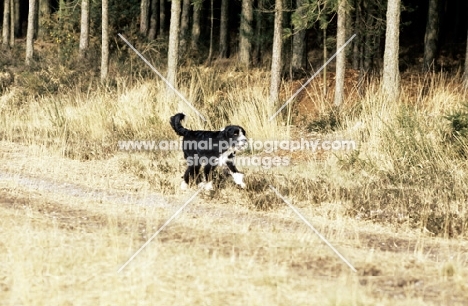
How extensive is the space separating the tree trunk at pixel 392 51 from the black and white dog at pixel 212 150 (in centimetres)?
558

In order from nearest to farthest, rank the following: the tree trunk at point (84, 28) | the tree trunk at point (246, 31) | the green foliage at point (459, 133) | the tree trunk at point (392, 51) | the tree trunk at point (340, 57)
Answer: the green foliage at point (459, 133) → the tree trunk at point (392, 51) → the tree trunk at point (340, 57) → the tree trunk at point (84, 28) → the tree trunk at point (246, 31)

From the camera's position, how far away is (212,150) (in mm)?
10195

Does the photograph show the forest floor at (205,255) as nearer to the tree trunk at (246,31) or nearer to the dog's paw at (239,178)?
the dog's paw at (239,178)

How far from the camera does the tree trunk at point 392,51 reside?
14.6m

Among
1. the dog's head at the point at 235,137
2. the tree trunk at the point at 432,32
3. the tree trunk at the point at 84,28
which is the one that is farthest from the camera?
the tree trunk at the point at 432,32

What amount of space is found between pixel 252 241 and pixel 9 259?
241 centimetres

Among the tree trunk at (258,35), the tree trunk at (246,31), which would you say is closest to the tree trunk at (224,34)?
the tree trunk at (258,35)

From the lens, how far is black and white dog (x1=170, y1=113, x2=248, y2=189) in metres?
9.98

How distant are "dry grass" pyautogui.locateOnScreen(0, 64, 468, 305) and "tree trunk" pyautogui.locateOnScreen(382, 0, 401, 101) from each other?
844 mm

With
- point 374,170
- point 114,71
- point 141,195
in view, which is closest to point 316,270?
point 141,195

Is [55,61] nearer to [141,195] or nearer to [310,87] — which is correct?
[310,87]

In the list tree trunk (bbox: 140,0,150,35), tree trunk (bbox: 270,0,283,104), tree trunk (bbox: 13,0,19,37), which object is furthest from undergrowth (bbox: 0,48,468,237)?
tree trunk (bbox: 13,0,19,37)

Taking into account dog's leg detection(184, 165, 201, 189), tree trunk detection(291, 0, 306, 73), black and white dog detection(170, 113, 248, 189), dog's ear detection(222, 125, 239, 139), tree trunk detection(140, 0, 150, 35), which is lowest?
dog's leg detection(184, 165, 201, 189)

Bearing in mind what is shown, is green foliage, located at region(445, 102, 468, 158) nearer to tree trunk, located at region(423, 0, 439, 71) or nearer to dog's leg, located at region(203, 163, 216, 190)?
dog's leg, located at region(203, 163, 216, 190)
